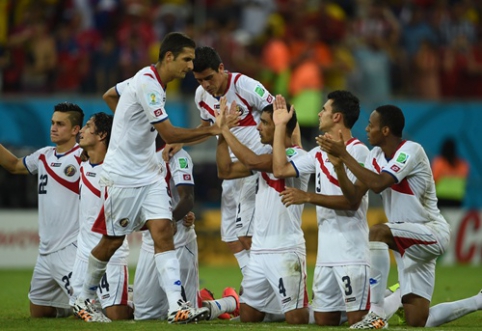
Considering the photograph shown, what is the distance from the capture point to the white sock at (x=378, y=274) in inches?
334

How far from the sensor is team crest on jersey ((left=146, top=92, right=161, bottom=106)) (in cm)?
870

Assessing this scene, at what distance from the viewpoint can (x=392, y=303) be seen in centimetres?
938

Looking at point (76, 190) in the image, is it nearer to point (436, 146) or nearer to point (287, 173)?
point (287, 173)

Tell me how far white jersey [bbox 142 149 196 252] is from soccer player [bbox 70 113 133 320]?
44 cm

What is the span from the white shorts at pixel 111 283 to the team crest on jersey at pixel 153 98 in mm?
1916

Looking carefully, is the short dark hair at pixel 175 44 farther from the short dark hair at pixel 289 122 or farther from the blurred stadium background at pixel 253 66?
the blurred stadium background at pixel 253 66

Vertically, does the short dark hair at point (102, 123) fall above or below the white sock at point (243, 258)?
above

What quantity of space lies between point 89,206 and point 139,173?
1100 mm

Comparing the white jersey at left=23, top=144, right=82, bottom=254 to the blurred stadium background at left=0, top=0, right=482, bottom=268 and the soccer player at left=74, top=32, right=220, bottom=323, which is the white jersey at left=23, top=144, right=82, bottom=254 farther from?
the blurred stadium background at left=0, top=0, right=482, bottom=268

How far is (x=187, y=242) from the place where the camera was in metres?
9.95

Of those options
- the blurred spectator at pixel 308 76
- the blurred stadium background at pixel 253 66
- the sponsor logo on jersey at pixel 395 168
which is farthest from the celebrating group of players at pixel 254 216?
the blurred spectator at pixel 308 76

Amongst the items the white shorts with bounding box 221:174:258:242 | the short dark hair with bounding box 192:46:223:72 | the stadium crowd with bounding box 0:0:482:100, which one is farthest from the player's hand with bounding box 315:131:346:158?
the stadium crowd with bounding box 0:0:482:100

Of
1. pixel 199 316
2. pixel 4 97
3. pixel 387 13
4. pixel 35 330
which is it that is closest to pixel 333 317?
pixel 199 316

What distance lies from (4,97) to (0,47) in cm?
129
